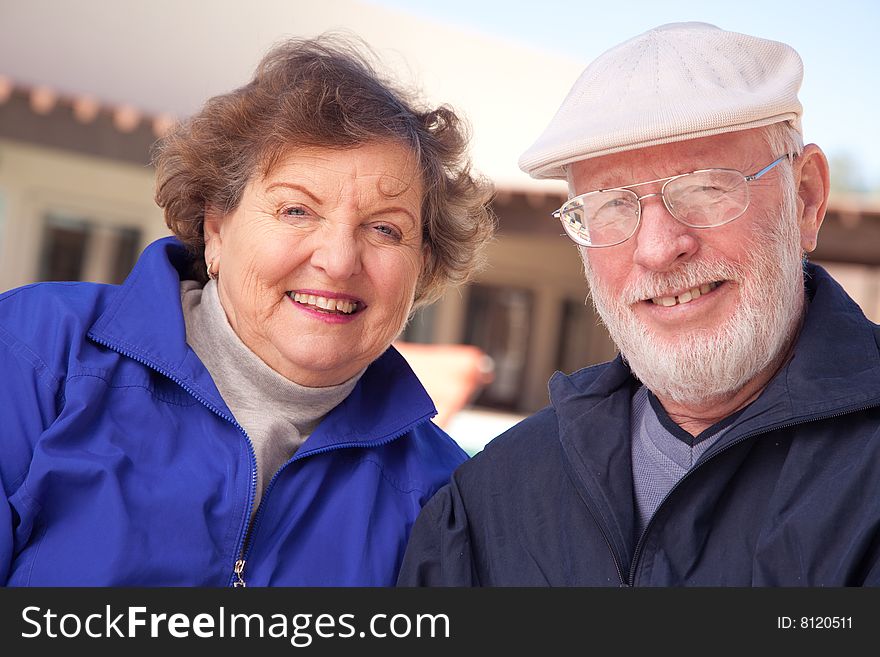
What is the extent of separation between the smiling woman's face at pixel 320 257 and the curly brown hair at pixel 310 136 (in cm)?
5

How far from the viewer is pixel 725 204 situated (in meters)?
1.95

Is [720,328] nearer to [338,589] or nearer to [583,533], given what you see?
[583,533]

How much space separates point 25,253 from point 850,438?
1101 centimetres

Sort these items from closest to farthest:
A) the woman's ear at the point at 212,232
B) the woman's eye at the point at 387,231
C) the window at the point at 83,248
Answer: the woman's eye at the point at 387,231, the woman's ear at the point at 212,232, the window at the point at 83,248

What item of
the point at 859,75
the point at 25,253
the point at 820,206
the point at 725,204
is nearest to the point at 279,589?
the point at 725,204

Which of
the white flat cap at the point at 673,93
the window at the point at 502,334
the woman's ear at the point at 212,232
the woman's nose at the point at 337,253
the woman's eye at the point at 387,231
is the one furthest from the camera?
Answer: the window at the point at 502,334

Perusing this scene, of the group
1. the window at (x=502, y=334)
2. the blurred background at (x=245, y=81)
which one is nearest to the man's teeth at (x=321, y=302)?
the blurred background at (x=245, y=81)

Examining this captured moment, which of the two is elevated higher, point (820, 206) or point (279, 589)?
point (820, 206)

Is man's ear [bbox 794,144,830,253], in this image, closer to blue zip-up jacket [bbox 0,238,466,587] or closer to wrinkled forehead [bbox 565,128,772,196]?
wrinkled forehead [bbox 565,128,772,196]

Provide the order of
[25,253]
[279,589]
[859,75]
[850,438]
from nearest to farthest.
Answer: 1. [850,438]
2. [279,589]
3. [25,253]
4. [859,75]

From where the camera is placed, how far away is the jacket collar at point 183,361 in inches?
84.0

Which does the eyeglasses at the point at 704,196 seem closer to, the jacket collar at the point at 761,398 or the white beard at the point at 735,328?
the white beard at the point at 735,328

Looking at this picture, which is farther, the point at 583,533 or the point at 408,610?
the point at 583,533

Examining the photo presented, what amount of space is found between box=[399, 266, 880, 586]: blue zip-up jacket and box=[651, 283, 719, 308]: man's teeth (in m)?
0.21
